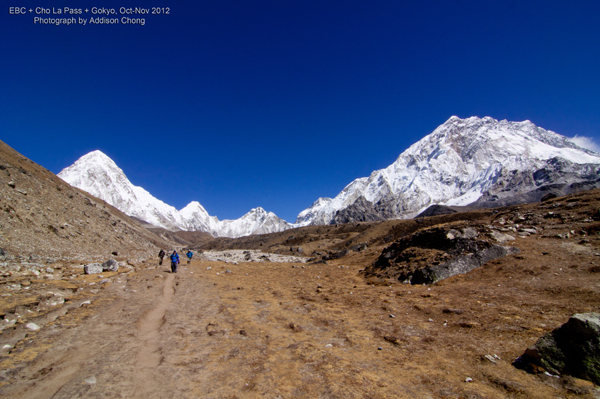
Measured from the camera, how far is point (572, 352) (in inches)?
222

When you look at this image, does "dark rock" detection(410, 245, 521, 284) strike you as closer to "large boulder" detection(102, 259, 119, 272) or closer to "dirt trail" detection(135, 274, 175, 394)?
"dirt trail" detection(135, 274, 175, 394)

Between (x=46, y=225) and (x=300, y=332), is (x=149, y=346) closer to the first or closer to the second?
(x=300, y=332)

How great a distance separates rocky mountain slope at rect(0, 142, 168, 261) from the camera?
57.9ft

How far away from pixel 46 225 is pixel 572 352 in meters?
30.9

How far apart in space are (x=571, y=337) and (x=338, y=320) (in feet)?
21.5

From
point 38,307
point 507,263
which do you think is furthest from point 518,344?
point 38,307

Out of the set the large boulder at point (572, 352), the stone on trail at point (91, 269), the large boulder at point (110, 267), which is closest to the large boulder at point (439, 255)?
the large boulder at point (572, 352)

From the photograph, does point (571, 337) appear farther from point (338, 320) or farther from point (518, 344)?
point (338, 320)

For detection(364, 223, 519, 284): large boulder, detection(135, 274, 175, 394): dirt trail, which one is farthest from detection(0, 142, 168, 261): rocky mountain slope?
detection(364, 223, 519, 284): large boulder

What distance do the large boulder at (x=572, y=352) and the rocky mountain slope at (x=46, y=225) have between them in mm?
23146

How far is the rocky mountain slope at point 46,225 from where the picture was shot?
695 inches

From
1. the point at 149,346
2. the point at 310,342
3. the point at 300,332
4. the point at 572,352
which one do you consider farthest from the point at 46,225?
the point at 572,352

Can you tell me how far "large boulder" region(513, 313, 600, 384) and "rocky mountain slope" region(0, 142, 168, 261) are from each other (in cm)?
2315

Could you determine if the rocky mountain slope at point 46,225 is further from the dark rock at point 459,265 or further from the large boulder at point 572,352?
the dark rock at point 459,265
